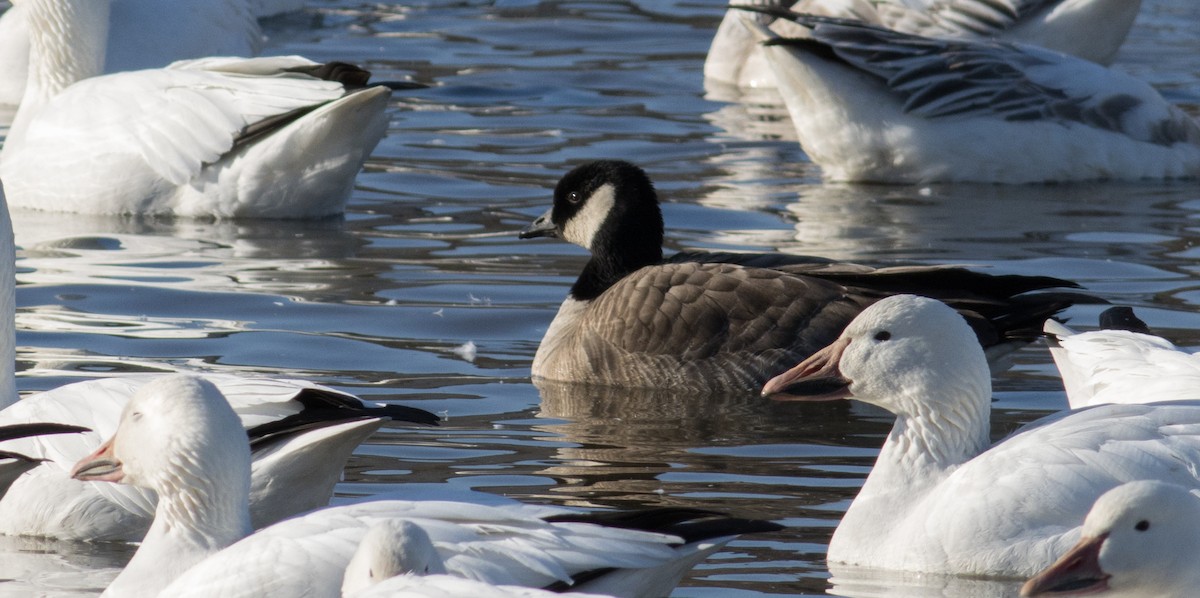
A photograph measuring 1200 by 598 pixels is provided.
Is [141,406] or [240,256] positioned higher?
[141,406]

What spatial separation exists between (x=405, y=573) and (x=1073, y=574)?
168 centimetres

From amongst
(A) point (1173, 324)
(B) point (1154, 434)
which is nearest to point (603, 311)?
(A) point (1173, 324)

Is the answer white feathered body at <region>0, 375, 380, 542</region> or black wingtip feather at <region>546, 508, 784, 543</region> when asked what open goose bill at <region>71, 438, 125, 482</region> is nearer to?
white feathered body at <region>0, 375, 380, 542</region>

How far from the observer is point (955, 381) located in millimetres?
6008

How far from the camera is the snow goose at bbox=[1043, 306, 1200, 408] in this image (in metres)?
6.32

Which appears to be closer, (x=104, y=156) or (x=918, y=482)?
(x=918, y=482)

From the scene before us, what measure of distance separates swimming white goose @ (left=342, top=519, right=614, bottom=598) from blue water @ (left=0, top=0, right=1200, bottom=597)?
54.1 inches

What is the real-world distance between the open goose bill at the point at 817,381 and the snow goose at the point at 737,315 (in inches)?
66.2

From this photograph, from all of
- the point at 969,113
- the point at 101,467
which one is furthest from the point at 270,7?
the point at 101,467

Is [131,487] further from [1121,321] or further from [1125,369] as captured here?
[1121,321]

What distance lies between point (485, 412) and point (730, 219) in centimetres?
393

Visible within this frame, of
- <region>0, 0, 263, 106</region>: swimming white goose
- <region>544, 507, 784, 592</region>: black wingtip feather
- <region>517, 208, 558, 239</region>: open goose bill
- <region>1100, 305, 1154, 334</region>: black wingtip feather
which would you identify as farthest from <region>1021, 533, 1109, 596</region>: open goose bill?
<region>0, 0, 263, 106</region>: swimming white goose

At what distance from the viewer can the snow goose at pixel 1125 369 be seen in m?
6.32

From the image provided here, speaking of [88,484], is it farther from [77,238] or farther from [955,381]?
[77,238]
